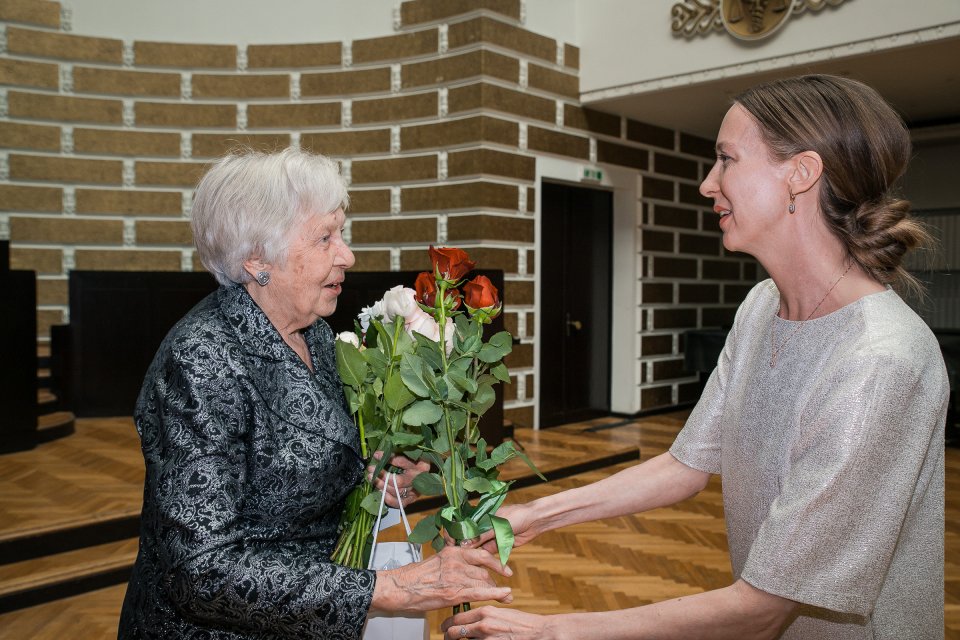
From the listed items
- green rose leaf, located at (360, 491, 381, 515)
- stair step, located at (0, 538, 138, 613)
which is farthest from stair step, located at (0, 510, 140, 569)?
green rose leaf, located at (360, 491, 381, 515)

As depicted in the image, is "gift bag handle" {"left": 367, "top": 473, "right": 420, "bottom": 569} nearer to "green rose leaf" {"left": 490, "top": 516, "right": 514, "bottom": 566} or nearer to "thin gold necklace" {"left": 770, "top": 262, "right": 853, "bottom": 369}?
"green rose leaf" {"left": 490, "top": 516, "right": 514, "bottom": 566}

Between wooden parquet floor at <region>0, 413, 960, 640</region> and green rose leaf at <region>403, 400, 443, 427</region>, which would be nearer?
green rose leaf at <region>403, 400, 443, 427</region>

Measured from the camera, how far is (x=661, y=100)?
302 inches

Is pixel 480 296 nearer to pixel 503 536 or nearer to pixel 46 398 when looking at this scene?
pixel 503 536

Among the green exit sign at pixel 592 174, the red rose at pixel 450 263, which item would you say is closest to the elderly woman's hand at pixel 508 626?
the red rose at pixel 450 263

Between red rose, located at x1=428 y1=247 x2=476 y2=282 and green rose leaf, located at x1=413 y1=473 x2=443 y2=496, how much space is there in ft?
1.13

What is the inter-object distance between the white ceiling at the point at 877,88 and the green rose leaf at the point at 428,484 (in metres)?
4.96

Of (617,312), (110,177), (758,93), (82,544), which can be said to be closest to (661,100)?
(617,312)

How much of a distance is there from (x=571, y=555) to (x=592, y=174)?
4.69 meters

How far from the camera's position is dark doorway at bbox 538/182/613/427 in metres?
7.92

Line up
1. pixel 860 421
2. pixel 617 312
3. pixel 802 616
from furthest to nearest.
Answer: pixel 617 312, pixel 802 616, pixel 860 421

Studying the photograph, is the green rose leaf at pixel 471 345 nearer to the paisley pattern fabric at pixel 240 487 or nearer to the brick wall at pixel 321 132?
the paisley pattern fabric at pixel 240 487

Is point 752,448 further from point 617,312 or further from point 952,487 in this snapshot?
point 617,312

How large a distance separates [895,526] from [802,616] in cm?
26
